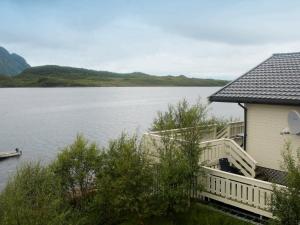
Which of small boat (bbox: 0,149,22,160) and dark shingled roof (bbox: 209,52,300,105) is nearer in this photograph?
dark shingled roof (bbox: 209,52,300,105)

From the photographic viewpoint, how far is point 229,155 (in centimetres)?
1769

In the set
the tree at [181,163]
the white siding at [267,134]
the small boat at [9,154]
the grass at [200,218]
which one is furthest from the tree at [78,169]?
the small boat at [9,154]

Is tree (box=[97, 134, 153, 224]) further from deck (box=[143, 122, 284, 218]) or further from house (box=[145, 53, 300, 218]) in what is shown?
house (box=[145, 53, 300, 218])

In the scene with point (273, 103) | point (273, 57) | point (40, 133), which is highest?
point (273, 57)

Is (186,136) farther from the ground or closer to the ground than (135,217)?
farther from the ground

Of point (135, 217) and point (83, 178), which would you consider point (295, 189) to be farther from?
point (83, 178)

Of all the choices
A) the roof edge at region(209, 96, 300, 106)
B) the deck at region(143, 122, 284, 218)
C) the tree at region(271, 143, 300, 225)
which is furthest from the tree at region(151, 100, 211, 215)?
the tree at region(271, 143, 300, 225)

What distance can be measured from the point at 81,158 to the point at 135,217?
14.2 ft

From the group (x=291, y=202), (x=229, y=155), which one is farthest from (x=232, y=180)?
(x=291, y=202)

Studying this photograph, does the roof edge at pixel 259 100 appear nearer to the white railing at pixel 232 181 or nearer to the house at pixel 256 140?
the house at pixel 256 140

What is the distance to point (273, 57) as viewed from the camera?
2066cm

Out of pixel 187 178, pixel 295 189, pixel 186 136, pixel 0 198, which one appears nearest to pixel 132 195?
pixel 187 178

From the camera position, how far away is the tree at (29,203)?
13.2 m

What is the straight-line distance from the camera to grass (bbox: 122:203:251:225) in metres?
14.3
